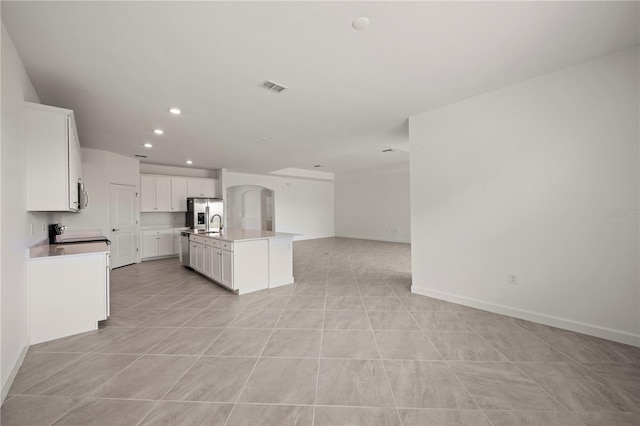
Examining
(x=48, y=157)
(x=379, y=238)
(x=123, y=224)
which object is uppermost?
(x=48, y=157)

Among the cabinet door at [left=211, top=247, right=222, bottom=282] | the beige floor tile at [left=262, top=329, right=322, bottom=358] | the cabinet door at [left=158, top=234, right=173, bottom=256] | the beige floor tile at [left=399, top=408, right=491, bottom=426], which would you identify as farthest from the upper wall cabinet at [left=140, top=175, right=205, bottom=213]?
the beige floor tile at [left=399, top=408, right=491, bottom=426]

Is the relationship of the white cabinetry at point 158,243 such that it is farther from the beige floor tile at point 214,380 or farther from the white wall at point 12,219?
the beige floor tile at point 214,380

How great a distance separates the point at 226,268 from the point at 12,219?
2.29 meters

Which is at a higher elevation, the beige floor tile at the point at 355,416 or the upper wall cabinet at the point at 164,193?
the upper wall cabinet at the point at 164,193

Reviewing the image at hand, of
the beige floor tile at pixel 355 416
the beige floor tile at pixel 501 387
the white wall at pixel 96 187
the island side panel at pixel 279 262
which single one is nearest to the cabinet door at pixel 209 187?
the white wall at pixel 96 187

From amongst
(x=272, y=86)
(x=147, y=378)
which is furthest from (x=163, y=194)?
(x=147, y=378)

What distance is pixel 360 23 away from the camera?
1.84 meters

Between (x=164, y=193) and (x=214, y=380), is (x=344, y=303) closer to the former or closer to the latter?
(x=214, y=380)

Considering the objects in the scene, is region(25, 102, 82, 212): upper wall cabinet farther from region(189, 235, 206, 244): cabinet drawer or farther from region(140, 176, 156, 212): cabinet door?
region(140, 176, 156, 212): cabinet door

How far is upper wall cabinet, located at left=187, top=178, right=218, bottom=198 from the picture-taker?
24.1ft

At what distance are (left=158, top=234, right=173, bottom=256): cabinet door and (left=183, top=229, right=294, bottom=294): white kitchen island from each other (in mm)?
3008

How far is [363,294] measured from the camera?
3.74 meters

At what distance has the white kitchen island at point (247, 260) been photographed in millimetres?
3727

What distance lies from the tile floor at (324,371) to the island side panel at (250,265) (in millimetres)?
580
